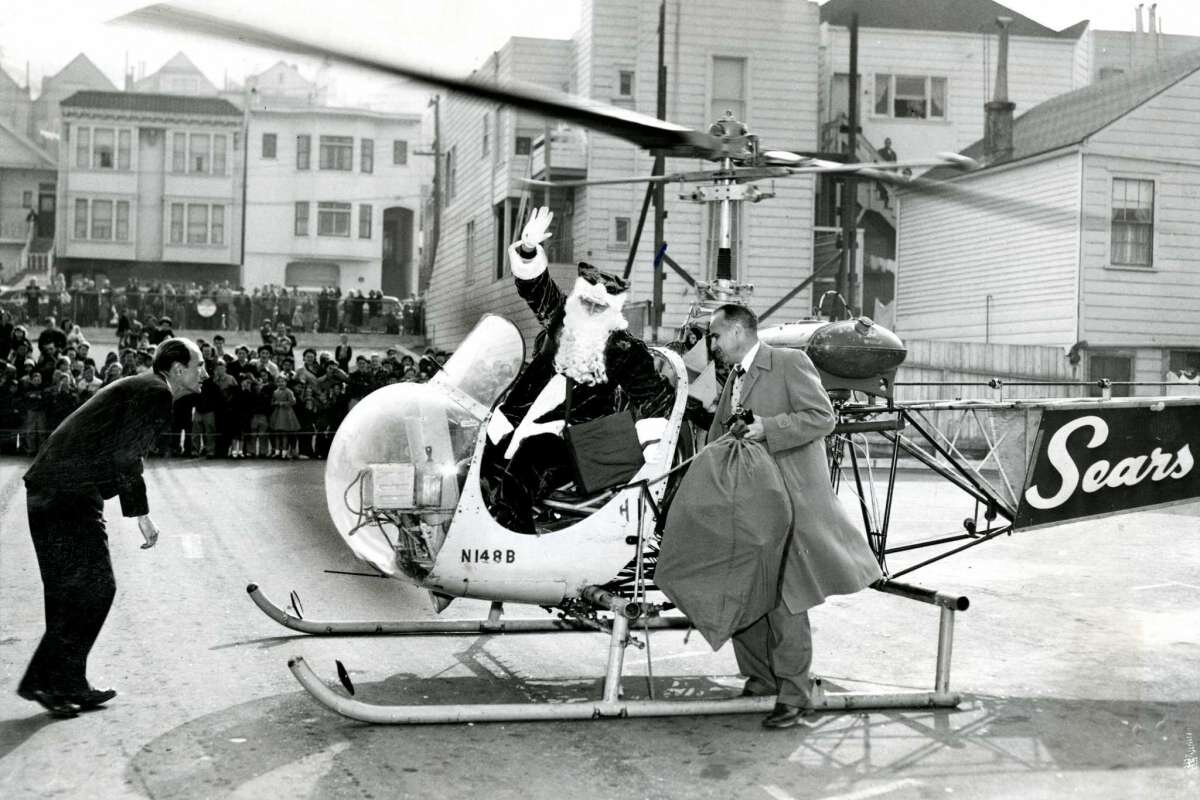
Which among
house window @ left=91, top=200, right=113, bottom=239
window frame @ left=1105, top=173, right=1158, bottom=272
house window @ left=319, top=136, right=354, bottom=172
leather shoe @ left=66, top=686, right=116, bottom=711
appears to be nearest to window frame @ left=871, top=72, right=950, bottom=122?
window frame @ left=1105, top=173, right=1158, bottom=272

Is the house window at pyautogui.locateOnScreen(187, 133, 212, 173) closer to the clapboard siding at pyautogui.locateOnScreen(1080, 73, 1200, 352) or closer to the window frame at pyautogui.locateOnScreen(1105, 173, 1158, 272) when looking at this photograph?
the clapboard siding at pyautogui.locateOnScreen(1080, 73, 1200, 352)

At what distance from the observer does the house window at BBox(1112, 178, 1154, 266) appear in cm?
2694

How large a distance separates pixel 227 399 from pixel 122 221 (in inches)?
1284

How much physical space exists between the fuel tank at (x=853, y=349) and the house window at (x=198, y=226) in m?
47.1

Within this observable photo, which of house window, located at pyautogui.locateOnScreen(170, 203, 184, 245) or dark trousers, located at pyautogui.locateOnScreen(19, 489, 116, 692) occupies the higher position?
house window, located at pyautogui.locateOnScreen(170, 203, 184, 245)

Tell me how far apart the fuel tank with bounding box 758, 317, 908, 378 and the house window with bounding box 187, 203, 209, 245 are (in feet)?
155

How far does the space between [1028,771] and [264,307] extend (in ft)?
101

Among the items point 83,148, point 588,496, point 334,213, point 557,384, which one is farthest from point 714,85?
point 83,148

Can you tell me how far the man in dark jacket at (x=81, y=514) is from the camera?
18.8ft

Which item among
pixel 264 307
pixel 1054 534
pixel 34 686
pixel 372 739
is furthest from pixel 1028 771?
pixel 264 307

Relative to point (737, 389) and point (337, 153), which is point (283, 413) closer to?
point (737, 389)

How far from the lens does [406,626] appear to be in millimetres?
7293

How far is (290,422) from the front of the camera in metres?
21.2

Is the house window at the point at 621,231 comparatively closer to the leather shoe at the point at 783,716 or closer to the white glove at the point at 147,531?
the white glove at the point at 147,531
